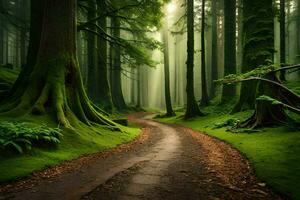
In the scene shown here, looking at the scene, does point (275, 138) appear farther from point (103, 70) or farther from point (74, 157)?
point (103, 70)

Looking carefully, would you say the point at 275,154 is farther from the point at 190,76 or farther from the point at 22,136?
the point at 190,76

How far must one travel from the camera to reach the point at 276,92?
437 inches

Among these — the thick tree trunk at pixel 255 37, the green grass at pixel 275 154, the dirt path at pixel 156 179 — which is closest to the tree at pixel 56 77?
the dirt path at pixel 156 179

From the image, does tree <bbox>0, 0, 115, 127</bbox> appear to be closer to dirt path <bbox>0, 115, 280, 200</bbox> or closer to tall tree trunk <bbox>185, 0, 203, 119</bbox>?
dirt path <bbox>0, 115, 280, 200</bbox>

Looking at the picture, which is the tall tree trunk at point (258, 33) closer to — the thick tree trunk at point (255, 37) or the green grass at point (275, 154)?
the thick tree trunk at point (255, 37)

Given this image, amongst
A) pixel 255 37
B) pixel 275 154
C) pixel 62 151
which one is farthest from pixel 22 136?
pixel 255 37

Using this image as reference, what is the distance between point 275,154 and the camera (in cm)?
786

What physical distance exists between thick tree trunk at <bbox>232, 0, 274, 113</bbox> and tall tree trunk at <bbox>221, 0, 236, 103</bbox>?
5185mm

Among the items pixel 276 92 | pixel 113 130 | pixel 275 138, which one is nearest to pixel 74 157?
pixel 113 130

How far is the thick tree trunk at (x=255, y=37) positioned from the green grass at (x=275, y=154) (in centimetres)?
441

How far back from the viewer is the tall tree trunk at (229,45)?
69.9 feet

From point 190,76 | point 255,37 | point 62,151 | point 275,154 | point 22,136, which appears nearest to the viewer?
point 22,136

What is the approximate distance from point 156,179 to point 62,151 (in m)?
3.35

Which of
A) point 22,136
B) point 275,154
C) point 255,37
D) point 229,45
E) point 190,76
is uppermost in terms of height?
point 229,45
